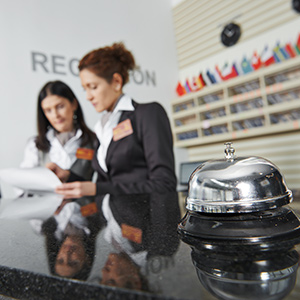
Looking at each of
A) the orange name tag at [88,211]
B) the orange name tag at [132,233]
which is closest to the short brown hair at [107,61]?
the orange name tag at [88,211]

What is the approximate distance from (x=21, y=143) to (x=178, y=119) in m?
1.91

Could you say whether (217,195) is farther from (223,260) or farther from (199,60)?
(199,60)

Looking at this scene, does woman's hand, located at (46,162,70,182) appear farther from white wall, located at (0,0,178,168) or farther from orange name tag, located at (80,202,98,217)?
orange name tag, located at (80,202,98,217)

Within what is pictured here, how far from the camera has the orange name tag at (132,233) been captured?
418 millimetres

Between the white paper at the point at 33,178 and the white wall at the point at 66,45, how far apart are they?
927mm

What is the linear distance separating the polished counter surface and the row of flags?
273 centimetres

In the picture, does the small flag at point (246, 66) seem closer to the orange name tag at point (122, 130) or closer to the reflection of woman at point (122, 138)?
the reflection of woman at point (122, 138)

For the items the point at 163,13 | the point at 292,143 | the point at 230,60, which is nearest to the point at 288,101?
the point at 292,143

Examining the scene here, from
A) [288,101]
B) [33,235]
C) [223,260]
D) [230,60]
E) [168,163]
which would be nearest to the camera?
[223,260]

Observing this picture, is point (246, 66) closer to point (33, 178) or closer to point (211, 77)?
point (211, 77)

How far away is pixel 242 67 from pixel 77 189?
2.38 metres

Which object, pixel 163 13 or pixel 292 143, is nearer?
pixel 292 143

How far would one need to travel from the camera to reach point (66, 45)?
109 inches

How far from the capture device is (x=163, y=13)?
3.73 m
